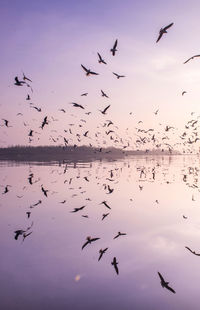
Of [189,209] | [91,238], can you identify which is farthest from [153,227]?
[189,209]

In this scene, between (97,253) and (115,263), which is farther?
(97,253)

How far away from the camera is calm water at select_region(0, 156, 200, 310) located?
872 cm

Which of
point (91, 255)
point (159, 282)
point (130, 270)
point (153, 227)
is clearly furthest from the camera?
point (153, 227)

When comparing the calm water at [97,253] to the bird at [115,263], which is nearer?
the calm water at [97,253]

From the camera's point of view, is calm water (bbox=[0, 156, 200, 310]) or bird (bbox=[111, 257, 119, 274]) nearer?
calm water (bbox=[0, 156, 200, 310])

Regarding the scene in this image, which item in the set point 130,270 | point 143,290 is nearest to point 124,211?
point 130,270

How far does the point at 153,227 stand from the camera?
1543 cm

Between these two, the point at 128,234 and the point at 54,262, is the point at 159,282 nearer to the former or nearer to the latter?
the point at 54,262

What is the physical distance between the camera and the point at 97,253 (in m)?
11.9

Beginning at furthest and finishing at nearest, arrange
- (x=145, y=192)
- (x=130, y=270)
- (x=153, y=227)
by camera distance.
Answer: (x=145, y=192)
(x=153, y=227)
(x=130, y=270)

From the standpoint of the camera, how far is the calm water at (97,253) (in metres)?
8.72

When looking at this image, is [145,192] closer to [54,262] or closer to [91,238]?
[91,238]

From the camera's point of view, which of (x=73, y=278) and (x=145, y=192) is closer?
(x=73, y=278)

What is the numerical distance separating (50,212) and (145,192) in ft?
29.6
